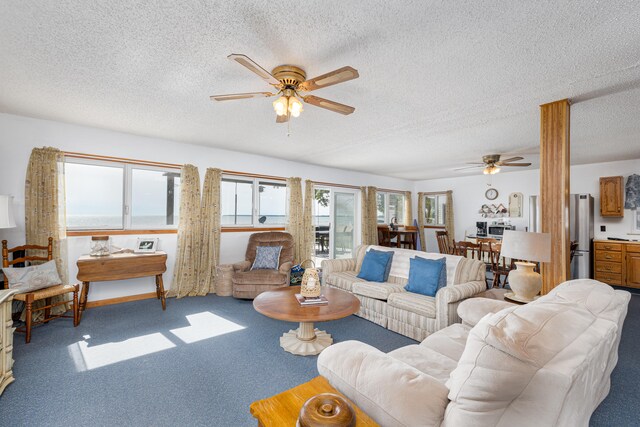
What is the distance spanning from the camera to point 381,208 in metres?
8.03

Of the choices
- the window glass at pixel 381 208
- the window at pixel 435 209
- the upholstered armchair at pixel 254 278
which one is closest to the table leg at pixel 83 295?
the upholstered armchair at pixel 254 278

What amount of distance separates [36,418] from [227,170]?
387cm

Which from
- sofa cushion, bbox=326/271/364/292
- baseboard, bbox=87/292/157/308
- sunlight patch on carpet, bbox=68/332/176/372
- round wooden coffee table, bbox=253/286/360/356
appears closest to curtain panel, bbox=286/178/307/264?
sofa cushion, bbox=326/271/364/292

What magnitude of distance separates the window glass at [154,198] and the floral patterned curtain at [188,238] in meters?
0.20

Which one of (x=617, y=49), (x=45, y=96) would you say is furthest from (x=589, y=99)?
(x=45, y=96)

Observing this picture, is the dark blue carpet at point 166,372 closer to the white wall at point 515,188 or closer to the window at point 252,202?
the window at point 252,202

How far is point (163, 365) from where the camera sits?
2416 millimetres

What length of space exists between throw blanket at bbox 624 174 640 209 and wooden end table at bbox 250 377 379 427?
6971 millimetres

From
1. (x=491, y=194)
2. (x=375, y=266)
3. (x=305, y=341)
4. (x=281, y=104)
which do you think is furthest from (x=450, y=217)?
(x=281, y=104)

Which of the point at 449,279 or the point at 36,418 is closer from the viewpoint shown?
the point at 36,418

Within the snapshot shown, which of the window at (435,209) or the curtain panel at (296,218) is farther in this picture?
the window at (435,209)

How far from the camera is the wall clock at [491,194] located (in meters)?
7.14

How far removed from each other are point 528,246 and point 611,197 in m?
4.89

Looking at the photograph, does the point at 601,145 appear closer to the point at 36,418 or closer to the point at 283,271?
the point at 283,271
